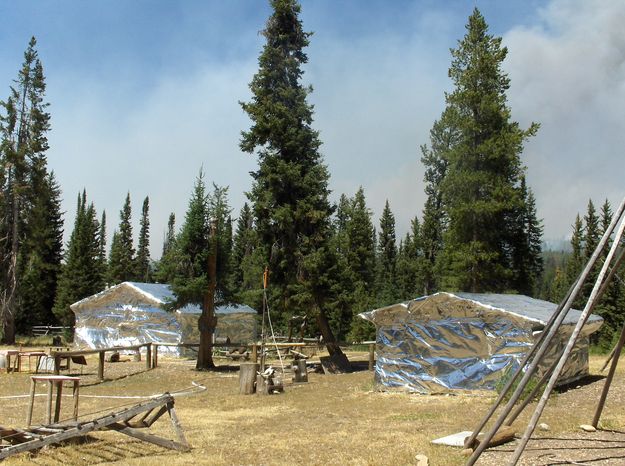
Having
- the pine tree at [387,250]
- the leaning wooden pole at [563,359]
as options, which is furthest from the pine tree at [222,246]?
the pine tree at [387,250]

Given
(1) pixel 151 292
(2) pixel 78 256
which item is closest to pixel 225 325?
(1) pixel 151 292

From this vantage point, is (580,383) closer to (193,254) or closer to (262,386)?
(262,386)

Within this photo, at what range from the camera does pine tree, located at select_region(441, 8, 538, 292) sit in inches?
1120

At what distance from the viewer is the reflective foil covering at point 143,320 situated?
30109 mm

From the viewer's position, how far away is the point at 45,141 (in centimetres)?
3825

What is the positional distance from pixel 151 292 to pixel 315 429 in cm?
2148

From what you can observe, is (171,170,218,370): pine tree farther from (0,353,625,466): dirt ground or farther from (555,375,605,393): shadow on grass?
(555,375,605,393): shadow on grass

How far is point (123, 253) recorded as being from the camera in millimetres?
67875

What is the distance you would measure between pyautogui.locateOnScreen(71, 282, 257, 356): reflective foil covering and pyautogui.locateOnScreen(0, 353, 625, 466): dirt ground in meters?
9.85

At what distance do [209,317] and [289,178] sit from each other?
6.30 meters

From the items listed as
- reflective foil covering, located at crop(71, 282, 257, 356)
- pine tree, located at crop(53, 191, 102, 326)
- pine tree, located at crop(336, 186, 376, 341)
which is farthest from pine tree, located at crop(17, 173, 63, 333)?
pine tree, located at crop(336, 186, 376, 341)

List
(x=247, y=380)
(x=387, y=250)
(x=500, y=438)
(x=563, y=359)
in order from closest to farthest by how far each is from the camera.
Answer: (x=563, y=359) → (x=500, y=438) → (x=247, y=380) → (x=387, y=250)

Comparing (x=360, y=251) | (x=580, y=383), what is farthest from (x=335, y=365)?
(x=360, y=251)

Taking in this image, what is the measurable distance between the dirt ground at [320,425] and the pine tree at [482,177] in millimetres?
9538
